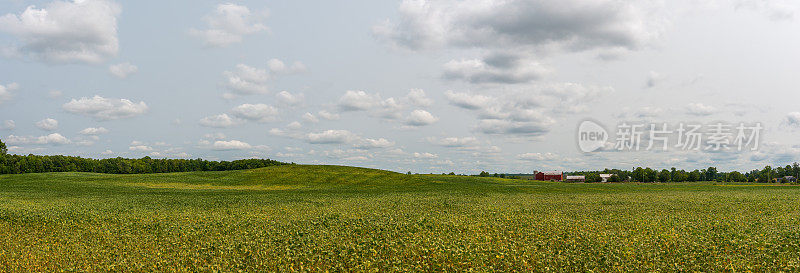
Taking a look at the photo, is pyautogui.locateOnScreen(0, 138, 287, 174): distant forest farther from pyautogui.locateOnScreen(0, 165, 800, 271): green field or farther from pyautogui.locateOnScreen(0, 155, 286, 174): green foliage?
pyautogui.locateOnScreen(0, 165, 800, 271): green field

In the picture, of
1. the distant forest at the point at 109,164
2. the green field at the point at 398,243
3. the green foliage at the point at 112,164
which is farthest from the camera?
the green foliage at the point at 112,164

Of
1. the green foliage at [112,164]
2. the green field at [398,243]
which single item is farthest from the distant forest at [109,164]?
the green field at [398,243]

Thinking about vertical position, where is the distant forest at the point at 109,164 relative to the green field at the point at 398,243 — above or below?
below

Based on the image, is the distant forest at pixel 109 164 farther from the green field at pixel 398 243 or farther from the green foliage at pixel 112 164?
the green field at pixel 398 243

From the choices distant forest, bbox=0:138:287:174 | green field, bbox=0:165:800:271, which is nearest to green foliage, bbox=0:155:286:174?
distant forest, bbox=0:138:287:174

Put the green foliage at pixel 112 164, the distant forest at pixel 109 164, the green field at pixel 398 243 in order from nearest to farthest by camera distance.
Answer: the green field at pixel 398 243 → the distant forest at pixel 109 164 → the green foliage at pixel 112 164

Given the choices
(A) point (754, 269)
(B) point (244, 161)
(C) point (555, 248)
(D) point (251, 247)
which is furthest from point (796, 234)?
(B) point (244, 161)

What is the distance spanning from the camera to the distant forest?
13738 centimetres

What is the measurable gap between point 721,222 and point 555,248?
1144cm

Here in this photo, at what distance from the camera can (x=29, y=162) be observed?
143500 millimetres

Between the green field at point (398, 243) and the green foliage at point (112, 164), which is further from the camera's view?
the green foliage at point (112, 164)

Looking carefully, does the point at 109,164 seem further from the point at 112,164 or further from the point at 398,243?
the point at 398,243

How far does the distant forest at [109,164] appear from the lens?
137 m

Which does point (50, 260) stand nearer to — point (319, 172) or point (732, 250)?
point (732, 250)
